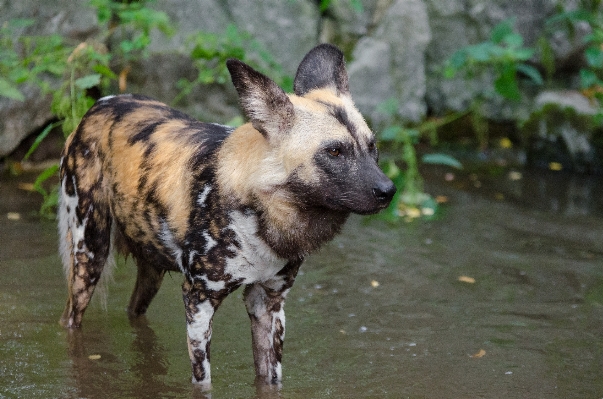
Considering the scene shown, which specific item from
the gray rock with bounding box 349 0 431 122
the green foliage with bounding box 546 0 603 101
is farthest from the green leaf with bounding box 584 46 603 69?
the gray rock with bounding box 349 0 431 122

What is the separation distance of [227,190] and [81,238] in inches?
44.4

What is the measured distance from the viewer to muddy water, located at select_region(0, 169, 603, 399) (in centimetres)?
363

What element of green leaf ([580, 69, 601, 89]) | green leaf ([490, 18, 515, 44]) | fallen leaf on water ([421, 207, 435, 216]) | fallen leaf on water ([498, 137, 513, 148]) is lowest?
fallen leaf on water ([421, 207, 435, 216])

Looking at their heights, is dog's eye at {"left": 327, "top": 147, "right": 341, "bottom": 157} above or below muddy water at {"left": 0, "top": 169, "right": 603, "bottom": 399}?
above

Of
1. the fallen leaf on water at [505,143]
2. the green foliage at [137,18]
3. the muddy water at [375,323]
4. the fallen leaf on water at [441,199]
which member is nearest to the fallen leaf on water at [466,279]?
the muddy water at [375,323]

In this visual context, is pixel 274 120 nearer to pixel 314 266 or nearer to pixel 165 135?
pixel 165 135

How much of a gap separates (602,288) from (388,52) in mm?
3678

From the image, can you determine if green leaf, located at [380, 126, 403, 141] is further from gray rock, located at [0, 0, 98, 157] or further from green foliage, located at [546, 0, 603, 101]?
gray rock, located at [0, 0, 98, 157]

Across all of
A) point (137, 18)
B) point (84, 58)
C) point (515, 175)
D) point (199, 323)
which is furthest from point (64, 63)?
point (515, 175)

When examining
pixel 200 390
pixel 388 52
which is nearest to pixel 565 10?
pixel 388 52

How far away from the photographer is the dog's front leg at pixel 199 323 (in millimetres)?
3320

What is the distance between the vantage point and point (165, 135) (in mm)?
3674

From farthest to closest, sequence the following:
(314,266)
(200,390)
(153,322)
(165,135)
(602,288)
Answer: (314,266), (602,288), (153,322), (165,135), (200,390)

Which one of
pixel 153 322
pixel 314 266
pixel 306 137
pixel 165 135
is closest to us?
pixel 306 137
